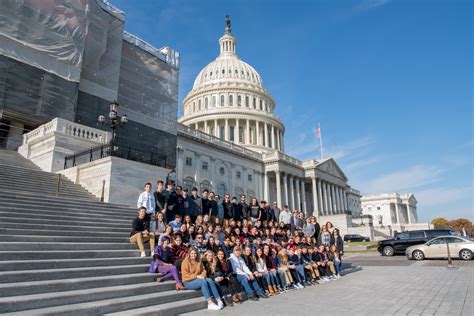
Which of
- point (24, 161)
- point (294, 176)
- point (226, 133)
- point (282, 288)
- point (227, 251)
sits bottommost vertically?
point (282, 288)

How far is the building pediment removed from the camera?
68.8 metres

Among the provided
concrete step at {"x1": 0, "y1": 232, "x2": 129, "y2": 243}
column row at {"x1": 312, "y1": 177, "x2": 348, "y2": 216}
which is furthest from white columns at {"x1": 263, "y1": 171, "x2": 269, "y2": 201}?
concrete step at {"x1": 0, "y1": 232, "x2": 129, "y2": 243}

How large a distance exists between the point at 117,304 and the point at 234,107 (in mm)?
68478

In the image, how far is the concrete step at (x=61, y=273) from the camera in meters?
6.61

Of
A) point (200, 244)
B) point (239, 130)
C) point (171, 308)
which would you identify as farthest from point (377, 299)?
point (239, 130)

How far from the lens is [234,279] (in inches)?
352

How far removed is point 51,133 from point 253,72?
72747 millimetres

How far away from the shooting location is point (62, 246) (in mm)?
8688

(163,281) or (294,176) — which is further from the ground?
(294,176)

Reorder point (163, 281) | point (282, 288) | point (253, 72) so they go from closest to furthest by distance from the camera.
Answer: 1. point (163, 281)
2. point (282, 288)
3. point (253, 72)

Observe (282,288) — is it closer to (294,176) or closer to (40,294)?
(40,294)

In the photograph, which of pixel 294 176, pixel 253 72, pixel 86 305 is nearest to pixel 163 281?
pixel 86 305

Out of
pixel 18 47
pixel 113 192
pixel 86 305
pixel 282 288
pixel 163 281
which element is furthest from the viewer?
pixel 18 47

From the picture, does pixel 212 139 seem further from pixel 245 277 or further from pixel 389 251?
pixel 245 277
